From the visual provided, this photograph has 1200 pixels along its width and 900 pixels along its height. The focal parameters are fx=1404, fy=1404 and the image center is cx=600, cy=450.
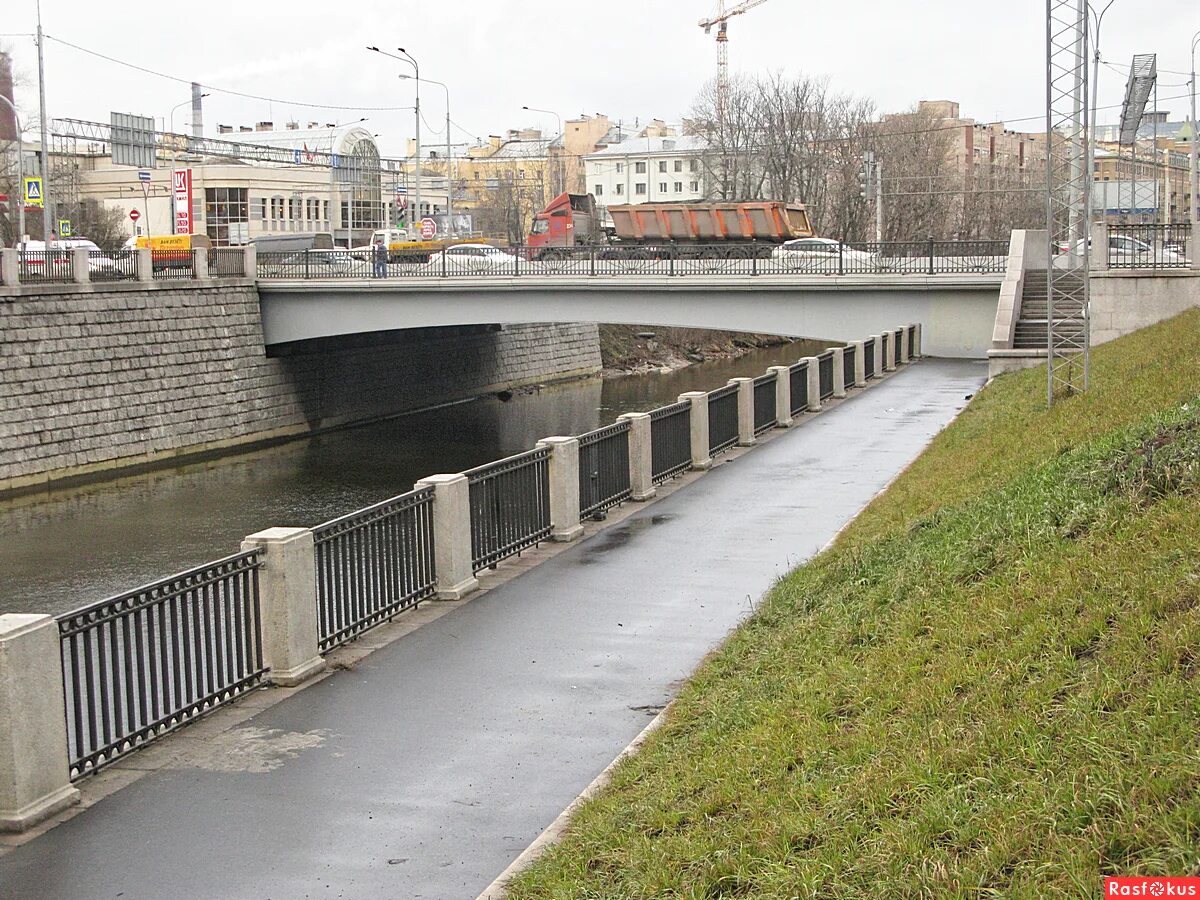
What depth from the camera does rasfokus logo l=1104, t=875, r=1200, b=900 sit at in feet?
14.2

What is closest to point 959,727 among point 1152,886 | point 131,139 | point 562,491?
point 1152,886

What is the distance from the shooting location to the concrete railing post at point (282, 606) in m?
10.1

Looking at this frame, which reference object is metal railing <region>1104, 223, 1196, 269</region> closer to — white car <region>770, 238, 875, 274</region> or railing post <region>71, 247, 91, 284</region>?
white car <region>770, 238, 875, 274</region>

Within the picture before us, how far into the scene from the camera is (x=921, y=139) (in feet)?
287

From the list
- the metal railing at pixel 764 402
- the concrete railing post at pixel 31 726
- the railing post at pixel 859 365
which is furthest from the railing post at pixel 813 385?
the concrete railing post at pixel 31 726

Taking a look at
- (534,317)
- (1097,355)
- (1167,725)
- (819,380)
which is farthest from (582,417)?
(1167,725)

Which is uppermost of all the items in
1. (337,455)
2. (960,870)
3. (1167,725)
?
(1167,725)

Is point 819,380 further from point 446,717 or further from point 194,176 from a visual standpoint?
point 194,176

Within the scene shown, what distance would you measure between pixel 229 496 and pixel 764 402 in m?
13.8

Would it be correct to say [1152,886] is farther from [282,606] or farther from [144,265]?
[144,265]

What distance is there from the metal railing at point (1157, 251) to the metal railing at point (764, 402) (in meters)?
9.32

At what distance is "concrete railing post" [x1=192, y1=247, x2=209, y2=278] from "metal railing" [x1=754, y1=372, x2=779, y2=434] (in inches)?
→ 859

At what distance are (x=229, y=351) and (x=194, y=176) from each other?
159ft

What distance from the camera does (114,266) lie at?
→ 37844mm
